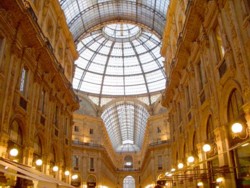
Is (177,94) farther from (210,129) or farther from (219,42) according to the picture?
(219,42)

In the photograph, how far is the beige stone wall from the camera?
41.1 feet

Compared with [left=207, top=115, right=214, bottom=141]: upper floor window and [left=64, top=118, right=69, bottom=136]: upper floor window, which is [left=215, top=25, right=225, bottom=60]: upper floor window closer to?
[left=207, top=115, right=214, bottom=141]: upper floor window

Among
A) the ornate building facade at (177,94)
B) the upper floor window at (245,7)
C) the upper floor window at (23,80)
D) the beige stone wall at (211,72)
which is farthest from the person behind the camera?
the upper floor window at (23,80)

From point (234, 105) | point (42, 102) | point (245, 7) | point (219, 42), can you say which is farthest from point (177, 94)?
point (245, 7)

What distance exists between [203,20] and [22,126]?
13485mm

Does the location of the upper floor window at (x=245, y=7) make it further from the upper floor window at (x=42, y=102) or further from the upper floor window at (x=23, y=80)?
the upper floor window at (x=42, y=102)

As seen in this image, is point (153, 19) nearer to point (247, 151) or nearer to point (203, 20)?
point (203, 20)

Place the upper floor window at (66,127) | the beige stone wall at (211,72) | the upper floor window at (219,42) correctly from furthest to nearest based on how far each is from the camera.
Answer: the upper floor window at (66,127)
the upper floor window at (219,42)
the beige stone wall at (211,72)

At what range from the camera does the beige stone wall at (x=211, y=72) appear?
41.1 feet

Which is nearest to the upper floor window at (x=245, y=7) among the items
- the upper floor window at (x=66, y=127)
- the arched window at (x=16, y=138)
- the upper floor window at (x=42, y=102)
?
the arched window at (x=16, y=138)

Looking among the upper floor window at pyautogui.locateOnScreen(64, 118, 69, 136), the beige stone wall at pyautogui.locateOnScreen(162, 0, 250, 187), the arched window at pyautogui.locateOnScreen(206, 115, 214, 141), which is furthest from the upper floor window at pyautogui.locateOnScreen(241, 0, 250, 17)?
the upper floor window at pyautogui.locateOnScreen(64, 118, 69, 136)

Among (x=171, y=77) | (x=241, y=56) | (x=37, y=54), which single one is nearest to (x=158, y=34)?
(x=171, y=77)

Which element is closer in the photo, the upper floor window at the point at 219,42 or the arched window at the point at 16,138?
the upper floor window at the point at 219,42

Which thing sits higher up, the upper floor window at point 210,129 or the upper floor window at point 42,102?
the upper floor window at point 42,102
